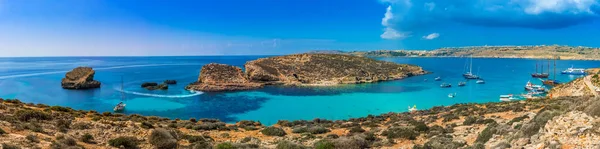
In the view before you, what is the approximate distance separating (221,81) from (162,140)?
2222 inches

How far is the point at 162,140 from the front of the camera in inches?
495

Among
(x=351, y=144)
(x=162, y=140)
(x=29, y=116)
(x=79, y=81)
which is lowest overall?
(x=79, y=81)

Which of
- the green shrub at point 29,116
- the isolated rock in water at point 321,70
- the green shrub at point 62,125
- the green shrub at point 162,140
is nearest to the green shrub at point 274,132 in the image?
the green shrub at point 162,140

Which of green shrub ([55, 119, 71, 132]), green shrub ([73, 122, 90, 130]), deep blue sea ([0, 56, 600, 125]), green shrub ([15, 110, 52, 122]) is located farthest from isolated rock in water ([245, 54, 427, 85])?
green shrub ([55, 119, 71, 132])

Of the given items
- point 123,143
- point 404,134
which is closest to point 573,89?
point 404,134

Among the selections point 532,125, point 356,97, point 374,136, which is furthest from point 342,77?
point 532,125

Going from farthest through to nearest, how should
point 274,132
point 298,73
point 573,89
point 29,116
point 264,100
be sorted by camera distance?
point 298,73 < point 264,100 < point 573,89 < point 274,132 < point 29,116

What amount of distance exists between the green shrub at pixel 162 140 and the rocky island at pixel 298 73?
5016cm

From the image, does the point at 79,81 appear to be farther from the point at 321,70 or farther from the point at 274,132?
the point at 274,132

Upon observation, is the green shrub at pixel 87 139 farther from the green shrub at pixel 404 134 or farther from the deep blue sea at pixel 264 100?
the deep blue sea at pixel 264 100

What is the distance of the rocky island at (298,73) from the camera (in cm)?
6844

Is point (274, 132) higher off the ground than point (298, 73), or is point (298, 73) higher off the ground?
point (274, 132)

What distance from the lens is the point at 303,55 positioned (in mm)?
92125

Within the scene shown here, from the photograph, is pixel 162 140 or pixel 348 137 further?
pixel 348 137
